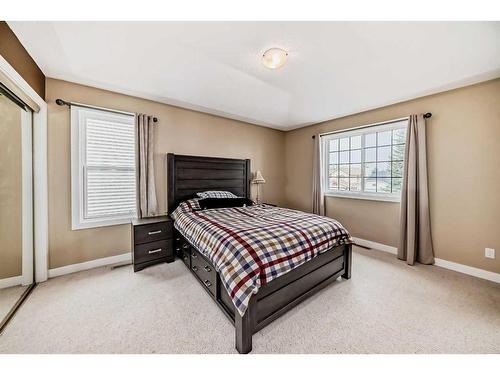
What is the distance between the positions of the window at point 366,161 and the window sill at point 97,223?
3.59 meters

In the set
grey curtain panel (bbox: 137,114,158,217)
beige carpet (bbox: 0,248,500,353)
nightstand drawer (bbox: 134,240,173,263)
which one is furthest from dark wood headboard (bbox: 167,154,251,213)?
beige carpet (bbox: 0,248,500,353)

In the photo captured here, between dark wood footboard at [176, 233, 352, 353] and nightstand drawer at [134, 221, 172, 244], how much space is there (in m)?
0.42

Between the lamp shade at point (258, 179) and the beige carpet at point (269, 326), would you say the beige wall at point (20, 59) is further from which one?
the lamp shade at point (258, 179)

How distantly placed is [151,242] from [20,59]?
2225 mm

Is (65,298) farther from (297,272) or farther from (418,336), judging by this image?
(418,336)

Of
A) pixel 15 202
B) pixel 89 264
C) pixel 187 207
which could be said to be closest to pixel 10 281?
pixel 89 264

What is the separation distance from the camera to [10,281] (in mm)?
2018

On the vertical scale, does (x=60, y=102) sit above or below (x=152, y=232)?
above

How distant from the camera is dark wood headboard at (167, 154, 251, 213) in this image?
319cm

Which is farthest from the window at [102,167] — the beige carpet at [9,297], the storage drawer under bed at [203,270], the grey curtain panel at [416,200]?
the grey curtain panel at [416,200]

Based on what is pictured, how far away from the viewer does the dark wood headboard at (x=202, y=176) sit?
319 cm

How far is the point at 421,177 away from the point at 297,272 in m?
2.37

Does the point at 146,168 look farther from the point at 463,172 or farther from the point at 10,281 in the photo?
the point at 463,172
